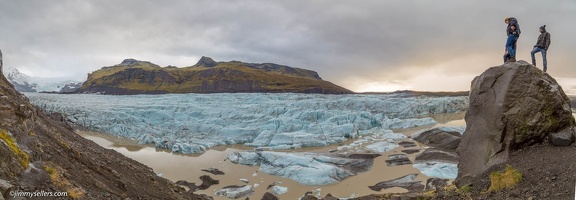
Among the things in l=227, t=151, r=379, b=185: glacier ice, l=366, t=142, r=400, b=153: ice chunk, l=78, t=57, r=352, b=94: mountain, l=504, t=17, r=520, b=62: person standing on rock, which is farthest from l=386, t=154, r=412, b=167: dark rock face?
l=78, t=57, r=352, b=94: mountain

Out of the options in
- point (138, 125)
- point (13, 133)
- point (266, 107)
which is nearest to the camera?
point (13, 133)

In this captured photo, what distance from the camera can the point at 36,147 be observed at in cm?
566

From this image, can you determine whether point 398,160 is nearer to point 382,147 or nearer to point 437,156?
point 437,156

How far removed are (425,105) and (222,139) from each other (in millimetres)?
28099

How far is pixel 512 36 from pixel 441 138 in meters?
11.7

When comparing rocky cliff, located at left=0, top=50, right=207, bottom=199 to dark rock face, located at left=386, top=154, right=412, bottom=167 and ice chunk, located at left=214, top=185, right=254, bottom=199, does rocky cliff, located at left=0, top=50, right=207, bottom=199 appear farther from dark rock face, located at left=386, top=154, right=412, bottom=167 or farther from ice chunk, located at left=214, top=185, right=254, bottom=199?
dark rock face, located at left=386, top=154, right=412, bottom=167

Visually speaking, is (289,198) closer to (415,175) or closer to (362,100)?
(415,175)

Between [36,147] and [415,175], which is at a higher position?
[36,147]

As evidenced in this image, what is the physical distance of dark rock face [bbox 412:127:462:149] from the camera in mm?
19766

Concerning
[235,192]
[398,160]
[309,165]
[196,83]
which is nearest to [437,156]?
[398,160]

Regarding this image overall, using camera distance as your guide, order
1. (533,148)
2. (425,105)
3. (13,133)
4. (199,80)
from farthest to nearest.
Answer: (199,80) < (425,105) < (533,148) < (13,133)

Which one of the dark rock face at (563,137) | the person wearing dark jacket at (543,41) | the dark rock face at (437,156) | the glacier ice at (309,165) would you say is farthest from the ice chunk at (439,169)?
the dark rock face at (563,137)

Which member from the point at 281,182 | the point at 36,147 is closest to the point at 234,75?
the point at 281,182

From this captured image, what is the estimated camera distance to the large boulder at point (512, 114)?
28.3 feet
